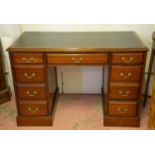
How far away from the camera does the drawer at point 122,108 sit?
1.84 meters

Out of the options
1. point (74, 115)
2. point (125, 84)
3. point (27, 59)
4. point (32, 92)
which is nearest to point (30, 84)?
point (32, 92)

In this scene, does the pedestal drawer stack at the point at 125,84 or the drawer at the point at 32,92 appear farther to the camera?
the drawer at the point at 32,92

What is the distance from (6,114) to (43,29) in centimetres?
94

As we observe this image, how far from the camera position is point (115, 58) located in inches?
65.2

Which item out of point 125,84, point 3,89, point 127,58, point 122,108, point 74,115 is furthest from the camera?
point 3,89

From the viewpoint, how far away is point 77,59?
1.66m

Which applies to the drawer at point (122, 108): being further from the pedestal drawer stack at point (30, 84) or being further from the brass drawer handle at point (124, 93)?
the pedestal drawer stack at point (30, 84)

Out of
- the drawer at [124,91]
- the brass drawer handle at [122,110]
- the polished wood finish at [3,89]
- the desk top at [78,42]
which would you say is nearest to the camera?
the desk top at [78,42]

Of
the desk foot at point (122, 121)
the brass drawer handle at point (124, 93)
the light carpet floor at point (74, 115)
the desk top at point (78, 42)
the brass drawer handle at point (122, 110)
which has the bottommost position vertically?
the light carpet floor at point (74, 115)

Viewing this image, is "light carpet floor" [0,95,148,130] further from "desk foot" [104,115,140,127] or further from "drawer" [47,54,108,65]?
"drawer" [47,54,108,65]

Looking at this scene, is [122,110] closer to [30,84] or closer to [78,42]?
[78,42]

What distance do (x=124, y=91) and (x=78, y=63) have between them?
0.47 m

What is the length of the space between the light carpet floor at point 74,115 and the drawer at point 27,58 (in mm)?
623

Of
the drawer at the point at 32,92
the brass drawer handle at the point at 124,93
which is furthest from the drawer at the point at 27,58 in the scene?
the brass drawer handle at the point at 124,93
